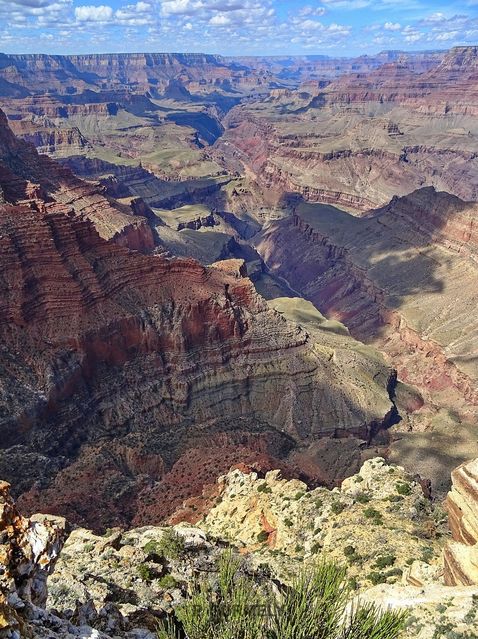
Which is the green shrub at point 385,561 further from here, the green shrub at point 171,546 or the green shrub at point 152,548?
the green shrub at point 152,548

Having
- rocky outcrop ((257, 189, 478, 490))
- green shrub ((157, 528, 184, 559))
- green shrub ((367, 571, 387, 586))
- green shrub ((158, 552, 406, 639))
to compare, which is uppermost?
green shrub ((158, 552, 406, 639))

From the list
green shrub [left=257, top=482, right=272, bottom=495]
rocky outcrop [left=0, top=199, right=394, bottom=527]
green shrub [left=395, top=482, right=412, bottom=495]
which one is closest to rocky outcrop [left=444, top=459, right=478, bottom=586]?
green shrub [left=395, top=482, right=412, bottom=495]

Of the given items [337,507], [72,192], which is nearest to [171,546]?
[337,507]

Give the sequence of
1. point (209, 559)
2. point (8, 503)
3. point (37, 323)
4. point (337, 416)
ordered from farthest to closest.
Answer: point (337, 416) → point (37, 323) → point (209, 559) → point (8, 503)

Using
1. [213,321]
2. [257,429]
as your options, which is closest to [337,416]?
[257,429]

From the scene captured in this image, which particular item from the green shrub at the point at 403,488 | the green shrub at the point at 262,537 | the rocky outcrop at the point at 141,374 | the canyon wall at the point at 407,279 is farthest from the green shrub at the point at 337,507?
the canyon wall at the point at 407,279

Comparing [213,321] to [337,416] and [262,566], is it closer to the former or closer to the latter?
[337,416]

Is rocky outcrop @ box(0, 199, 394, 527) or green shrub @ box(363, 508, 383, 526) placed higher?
green shrub @ box(363, 508, 383, 526)

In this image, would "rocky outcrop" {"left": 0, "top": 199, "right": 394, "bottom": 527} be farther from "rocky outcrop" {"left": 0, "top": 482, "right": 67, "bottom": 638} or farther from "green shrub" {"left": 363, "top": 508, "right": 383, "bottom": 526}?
"rocky outcrop" {"left": 0, "top": 482, "right": 67, "bottom": 638}
